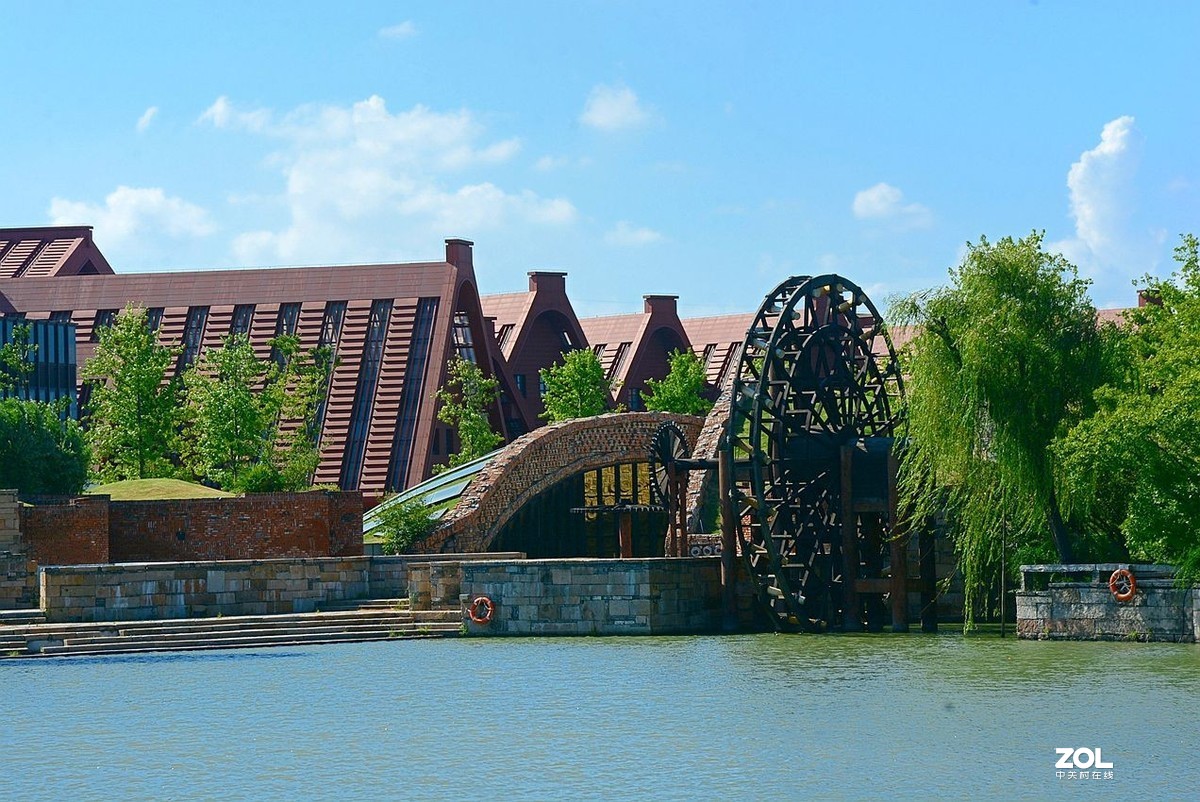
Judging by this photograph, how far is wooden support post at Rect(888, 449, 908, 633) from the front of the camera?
40.0 metres

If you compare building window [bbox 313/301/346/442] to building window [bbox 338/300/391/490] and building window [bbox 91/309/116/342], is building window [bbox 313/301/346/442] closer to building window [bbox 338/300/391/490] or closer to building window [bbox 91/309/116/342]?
building window [bbox 338/300/391/490]

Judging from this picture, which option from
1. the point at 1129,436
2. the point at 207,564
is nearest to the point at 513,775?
the point at 1129,436

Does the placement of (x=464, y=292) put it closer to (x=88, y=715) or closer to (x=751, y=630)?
(x=751, y=630)

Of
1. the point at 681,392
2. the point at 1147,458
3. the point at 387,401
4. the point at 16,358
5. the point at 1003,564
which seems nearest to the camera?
the point at 1147,458

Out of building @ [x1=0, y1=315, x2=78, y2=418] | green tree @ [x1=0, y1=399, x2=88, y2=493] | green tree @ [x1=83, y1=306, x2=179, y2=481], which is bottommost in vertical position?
green tree @ [x1=0, y1=399, x2=88, y2=493]

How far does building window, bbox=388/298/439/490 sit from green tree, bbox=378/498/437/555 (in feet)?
81.4

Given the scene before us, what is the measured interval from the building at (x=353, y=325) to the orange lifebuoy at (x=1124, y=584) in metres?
41.3

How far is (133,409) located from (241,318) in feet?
52.6

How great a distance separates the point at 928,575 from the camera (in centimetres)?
4116

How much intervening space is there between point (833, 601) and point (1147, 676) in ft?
39.0

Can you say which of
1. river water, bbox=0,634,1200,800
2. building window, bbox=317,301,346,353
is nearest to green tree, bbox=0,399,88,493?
river water, bbox=0,634,1200,800

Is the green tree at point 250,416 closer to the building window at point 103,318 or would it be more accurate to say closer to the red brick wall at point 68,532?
the red brick wall at point 68,532

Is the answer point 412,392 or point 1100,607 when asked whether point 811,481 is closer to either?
point 1100,607

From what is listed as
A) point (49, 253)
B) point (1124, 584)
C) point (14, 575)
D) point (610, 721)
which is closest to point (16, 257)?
point (49, 253)
